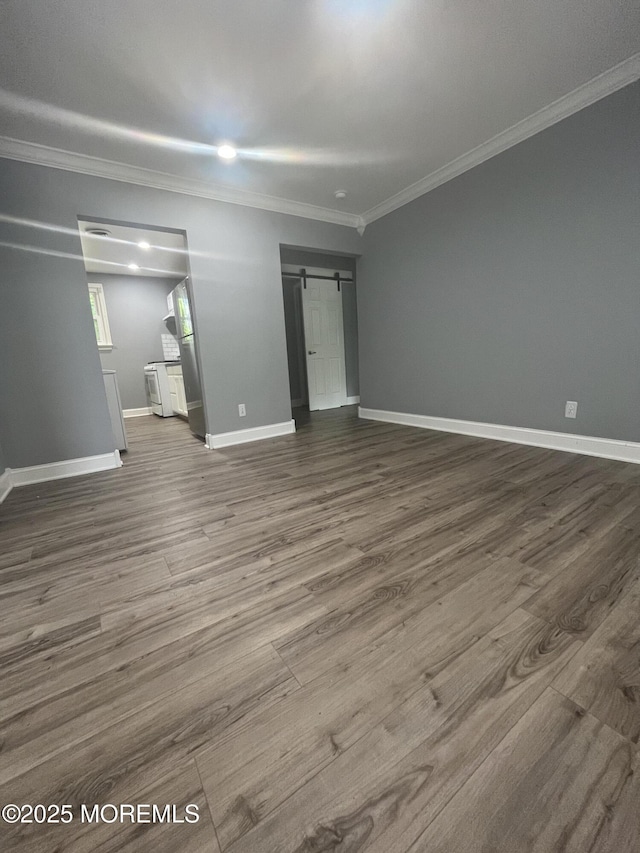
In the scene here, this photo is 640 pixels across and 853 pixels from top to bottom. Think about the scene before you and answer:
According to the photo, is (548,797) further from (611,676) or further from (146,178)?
(146,178)

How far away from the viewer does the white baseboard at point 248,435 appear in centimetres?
333

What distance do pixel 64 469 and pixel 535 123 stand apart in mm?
4428

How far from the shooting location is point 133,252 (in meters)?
4.40

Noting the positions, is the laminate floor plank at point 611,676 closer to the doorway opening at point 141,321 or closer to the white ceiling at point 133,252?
the doorway opening at point 141,321

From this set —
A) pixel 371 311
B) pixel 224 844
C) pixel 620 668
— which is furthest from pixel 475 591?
pixel 371 311

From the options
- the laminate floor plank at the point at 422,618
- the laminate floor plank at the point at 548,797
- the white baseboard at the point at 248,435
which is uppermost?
the white baseboard at the point at 248,435

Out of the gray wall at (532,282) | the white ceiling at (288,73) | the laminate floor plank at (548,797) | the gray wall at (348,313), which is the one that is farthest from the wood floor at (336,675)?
the gray wall at (348,313)

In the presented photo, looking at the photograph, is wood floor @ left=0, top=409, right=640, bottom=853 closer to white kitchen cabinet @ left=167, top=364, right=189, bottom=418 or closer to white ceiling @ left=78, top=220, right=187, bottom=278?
white ceiling @ left=78, top=220, right=187, bottom=278

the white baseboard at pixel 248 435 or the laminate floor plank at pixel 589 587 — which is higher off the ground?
the white baseboard at pixel 248 435

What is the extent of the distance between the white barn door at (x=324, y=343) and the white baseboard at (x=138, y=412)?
3110 millimetres

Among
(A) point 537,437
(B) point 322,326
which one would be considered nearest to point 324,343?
(B) point 322,326

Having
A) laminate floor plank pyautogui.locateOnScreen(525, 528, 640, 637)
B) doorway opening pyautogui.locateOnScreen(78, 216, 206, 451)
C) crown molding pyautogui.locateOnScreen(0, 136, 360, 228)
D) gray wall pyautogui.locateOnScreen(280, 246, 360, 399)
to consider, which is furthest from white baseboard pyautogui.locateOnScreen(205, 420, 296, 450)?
laminate floor plank pyautogui.locateOnScreen(525, 528, 640, 637)

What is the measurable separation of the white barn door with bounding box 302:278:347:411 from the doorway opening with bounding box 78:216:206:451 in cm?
186

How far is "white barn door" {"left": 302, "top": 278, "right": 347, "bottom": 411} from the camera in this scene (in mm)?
5156
